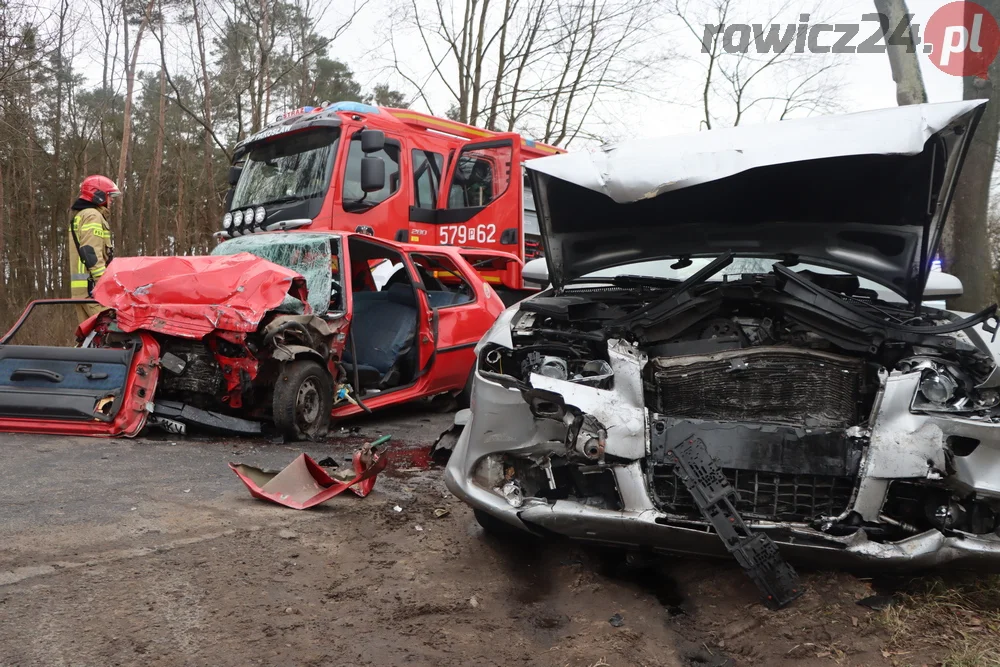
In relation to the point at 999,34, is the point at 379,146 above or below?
below

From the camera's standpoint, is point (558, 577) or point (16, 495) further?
point (16, 495)

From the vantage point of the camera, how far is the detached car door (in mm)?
5164

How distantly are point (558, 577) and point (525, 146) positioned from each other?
786 cm

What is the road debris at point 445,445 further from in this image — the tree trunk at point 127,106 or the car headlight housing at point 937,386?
the tree trunk at point 127,106

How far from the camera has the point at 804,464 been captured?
2787 millimetres

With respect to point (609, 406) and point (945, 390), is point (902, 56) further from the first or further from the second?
point (609, 406)

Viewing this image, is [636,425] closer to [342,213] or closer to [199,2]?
[342,213]

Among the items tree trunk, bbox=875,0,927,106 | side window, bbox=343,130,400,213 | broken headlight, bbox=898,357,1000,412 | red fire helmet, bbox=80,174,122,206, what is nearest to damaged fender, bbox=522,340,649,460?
broken headlight, bbox=898,357,1000,412

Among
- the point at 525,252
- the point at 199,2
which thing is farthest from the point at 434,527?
the point at 199,2

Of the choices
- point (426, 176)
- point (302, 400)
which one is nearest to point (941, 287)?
point (302, 400)

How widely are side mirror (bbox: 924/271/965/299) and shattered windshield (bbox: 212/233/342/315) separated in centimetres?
396

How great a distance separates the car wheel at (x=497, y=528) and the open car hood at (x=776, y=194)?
135 cm

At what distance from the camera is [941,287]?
4047mm

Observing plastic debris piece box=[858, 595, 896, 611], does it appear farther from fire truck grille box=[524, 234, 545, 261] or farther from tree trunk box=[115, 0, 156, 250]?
tree trunk box=[115, 0, 156, 250]
